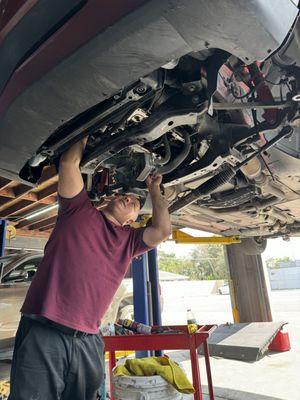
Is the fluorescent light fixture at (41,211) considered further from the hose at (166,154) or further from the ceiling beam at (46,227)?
the hose at (166,154)

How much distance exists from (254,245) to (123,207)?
3.56 metres

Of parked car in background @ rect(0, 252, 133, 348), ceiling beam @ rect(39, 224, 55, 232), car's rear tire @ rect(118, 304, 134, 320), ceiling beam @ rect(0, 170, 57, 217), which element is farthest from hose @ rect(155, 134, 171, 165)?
ceiling beam @ rect(39, 224, 55, 232)

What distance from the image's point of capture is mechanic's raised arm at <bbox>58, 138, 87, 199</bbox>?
1.43 m

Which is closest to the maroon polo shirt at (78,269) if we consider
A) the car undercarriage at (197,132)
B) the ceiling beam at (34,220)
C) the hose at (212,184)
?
the car undercarriage at (197,132)

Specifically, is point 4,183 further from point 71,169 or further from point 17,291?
point 71,169

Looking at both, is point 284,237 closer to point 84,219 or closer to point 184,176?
point 184,176

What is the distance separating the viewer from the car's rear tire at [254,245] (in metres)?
4.79

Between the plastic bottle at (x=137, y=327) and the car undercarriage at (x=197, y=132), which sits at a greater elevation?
the car undercarriage at (x=197, y=132)

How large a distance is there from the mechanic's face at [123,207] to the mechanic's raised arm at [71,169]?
36 centimetres

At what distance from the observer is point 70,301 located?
1394 millimetres

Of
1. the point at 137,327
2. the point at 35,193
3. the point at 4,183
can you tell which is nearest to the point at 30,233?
the point at 35,193

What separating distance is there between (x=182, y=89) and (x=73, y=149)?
1.88 feet

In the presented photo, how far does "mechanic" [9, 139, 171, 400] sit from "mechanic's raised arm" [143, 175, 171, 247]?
0.19m

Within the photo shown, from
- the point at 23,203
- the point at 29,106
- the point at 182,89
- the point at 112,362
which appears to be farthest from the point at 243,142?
the point at 23,203
